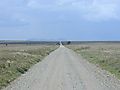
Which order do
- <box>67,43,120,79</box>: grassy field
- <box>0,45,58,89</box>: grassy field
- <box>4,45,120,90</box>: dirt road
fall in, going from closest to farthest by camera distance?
1. <box>4,45,120,90</box>: dirt road
2. <box>0,45,58,89</box>: grassy field
3. <box>67,43,120,79</box>: grassy field

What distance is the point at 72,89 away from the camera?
1688 cm

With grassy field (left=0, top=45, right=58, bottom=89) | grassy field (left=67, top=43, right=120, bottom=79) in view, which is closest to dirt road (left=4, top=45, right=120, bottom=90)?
grassy field (left=0, top=45, right=58, bottom=89)

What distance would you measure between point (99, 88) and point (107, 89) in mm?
560

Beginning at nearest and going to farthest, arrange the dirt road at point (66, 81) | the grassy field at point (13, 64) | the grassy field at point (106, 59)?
the dirt road at point (66, 81) < the grassy field at point (13, 64) < the grassy field at point (106, 59)

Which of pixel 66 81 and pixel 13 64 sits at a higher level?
pixel 66 81

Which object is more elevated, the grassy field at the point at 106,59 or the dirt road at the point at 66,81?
the dirt road at the point at 66,81

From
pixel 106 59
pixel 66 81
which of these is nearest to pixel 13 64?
pixel 66 81

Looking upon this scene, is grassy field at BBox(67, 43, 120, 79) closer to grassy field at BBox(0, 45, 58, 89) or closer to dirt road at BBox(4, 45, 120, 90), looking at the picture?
dirt road at BBox(4, 45, 120, 90)

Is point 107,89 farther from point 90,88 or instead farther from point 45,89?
point 45,89

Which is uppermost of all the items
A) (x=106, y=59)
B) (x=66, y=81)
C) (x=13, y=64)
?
(x=66, y=81)

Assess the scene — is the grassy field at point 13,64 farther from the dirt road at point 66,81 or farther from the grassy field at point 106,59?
the grassy field at point 106,59

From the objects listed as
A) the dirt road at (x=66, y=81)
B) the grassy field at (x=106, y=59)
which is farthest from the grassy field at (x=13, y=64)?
the grassy field at (x=106, y=59)

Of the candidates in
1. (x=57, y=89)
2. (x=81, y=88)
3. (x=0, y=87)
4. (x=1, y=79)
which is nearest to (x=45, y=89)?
(x=57, y=89)

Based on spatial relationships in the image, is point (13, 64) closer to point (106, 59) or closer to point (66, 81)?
point (66, 81)
